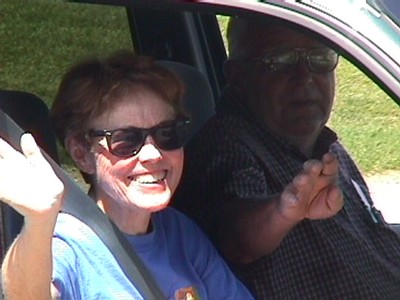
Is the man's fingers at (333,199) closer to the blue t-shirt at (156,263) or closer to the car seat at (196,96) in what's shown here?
the blue t-shirt at (156,263)

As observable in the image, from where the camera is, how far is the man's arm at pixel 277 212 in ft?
8.51

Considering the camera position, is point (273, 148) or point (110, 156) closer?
point (110, 156)

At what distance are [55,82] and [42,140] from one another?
11.8 inches

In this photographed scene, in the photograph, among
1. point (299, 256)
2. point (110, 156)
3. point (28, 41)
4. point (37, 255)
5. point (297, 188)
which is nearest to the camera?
point (37, 255)

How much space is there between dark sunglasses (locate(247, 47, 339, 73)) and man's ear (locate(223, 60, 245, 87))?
1.7 inches

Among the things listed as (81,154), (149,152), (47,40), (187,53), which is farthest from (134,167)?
(187,53)

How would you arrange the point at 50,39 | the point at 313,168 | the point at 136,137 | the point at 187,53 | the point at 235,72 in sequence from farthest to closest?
the point at 187,53
the point at 50,39
the point at 235,72
the point at 313,168
the point at 136,137

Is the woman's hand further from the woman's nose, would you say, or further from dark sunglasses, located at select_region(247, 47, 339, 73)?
dark sunglasses, located at select_region(247, 47, 339, 73)

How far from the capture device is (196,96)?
3340 mm

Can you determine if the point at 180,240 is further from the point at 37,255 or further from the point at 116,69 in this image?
the point at 37,255

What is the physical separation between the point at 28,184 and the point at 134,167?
415 millimetres

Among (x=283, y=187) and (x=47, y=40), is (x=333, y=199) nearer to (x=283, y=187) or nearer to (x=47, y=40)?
(x=283, y=187)

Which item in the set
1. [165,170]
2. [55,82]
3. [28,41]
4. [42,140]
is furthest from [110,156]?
[28,41]

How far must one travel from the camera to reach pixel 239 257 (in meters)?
2.82
